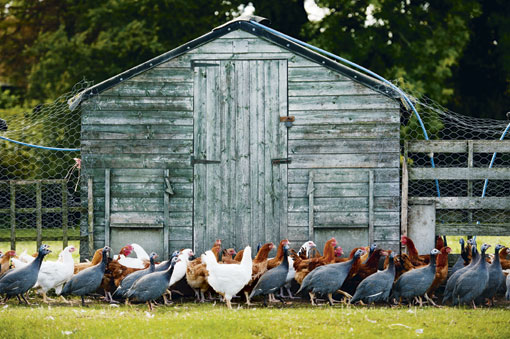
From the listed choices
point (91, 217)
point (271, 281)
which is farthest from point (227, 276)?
point (91, 217)

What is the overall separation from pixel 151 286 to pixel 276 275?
1.83 metres

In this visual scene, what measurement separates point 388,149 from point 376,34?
38.3ft

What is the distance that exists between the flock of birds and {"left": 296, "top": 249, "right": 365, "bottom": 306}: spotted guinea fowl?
1 centimetres

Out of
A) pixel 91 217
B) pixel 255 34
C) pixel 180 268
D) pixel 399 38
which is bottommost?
pixel 180 268

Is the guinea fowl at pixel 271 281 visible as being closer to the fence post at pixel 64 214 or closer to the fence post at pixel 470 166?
the fence post at pixel 470 166

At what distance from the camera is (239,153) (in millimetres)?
12438

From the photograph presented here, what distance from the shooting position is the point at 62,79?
24.9m

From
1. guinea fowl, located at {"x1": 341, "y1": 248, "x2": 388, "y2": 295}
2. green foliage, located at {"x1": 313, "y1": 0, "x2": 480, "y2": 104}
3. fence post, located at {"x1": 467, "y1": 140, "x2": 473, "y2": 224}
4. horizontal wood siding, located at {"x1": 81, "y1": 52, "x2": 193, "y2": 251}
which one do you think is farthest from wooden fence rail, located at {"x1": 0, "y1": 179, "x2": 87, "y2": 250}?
green foliage, located at {"x1": 313, "y1": 0, "x2": 480, "y2": 104}

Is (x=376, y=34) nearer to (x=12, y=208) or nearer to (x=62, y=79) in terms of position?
(x=62, y=79)

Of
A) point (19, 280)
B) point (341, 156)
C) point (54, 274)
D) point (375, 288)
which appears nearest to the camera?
point (375, 288)

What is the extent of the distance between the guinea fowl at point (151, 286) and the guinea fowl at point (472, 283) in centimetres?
414

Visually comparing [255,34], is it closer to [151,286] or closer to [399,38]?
[151,286]

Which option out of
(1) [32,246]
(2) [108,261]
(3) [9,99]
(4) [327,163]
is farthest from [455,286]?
(3) [9,99]

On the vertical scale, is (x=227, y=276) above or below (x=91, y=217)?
below
